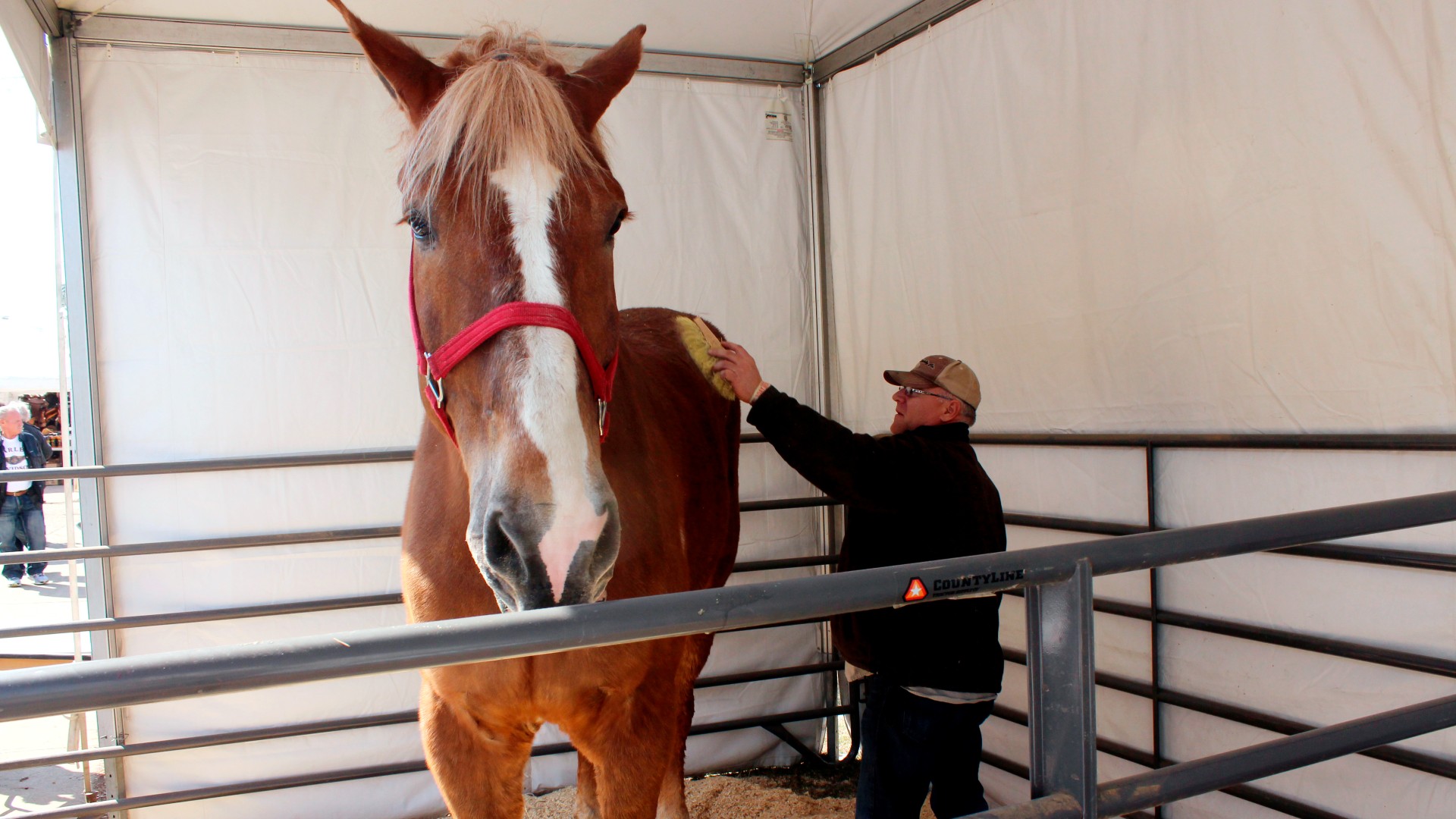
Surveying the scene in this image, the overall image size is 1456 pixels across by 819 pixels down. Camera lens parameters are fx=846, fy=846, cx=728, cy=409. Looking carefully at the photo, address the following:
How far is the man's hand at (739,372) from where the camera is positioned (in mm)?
2033

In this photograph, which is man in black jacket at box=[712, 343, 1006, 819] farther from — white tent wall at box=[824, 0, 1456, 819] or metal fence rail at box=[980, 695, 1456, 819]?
metal fence rail at box=[980, 695, 1456, 819]

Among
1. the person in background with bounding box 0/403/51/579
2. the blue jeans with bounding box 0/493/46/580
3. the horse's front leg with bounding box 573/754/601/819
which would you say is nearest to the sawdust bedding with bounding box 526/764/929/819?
the horse's front leg with bounding box 573/754/601/819

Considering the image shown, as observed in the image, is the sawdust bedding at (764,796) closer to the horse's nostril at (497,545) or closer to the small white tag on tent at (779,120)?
the horse's nostril at (497,545)

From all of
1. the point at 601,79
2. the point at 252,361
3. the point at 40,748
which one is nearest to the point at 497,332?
the point at 601,79

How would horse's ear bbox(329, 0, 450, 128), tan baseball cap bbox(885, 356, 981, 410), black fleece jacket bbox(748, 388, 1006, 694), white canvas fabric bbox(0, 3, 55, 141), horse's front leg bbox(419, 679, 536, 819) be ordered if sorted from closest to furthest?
horse's ear bbox(329, 0, 450, 128) → horse's front leg bbox(419, 679, 536, 819) → black fleece jacket bbox(748, 388, 1006, 694) → tan baseball cap bbox(885, 356, 981, 410) → white canvas fabric bbox(0, 3, 55, 141)

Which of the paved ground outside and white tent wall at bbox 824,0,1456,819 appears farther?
the paved ground outside

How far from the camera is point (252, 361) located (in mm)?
3025

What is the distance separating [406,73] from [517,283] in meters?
0.54

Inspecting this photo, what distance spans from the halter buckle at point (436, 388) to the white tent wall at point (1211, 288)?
1921 millimetres

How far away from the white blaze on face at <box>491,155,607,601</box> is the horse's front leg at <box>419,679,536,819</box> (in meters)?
0.78

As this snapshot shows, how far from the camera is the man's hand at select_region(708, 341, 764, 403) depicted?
203 cm

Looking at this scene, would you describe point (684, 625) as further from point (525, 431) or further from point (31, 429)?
point (31, 429)

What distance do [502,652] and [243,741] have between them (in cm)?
282

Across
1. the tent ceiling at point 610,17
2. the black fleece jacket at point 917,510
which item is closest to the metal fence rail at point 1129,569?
the black fleece jacket at point 917,510
